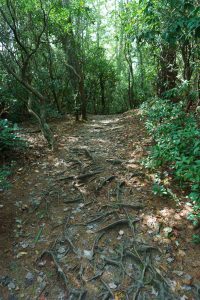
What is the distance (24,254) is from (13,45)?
1069cm

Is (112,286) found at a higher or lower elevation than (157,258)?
lower

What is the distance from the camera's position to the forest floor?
11.3ft

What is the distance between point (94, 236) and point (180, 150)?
97.0 inches

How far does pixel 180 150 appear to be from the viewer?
5.05 metres

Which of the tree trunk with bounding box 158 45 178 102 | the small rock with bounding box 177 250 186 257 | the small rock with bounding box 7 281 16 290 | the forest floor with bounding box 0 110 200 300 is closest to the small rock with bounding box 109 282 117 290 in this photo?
the forest floor with bounding box 0 110 200 300

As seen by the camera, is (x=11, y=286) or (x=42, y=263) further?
(x=42, y=263)

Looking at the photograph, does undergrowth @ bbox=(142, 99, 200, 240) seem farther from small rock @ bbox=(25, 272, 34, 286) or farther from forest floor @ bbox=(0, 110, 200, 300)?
small rock @ bbox=(25, 272, 34, 286)

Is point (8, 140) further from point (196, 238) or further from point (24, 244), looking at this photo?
point (196, 238)

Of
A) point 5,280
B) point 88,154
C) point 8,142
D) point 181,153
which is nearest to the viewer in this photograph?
point 5,280

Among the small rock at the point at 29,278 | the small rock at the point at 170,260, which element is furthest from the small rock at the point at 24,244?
the small rock at the point at 170,260

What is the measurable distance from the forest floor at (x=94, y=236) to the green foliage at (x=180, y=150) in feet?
1.60

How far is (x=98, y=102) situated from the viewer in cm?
2214

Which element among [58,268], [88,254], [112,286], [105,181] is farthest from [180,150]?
[58,268]

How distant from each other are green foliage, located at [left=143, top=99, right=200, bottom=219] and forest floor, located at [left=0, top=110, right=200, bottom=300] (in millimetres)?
489
